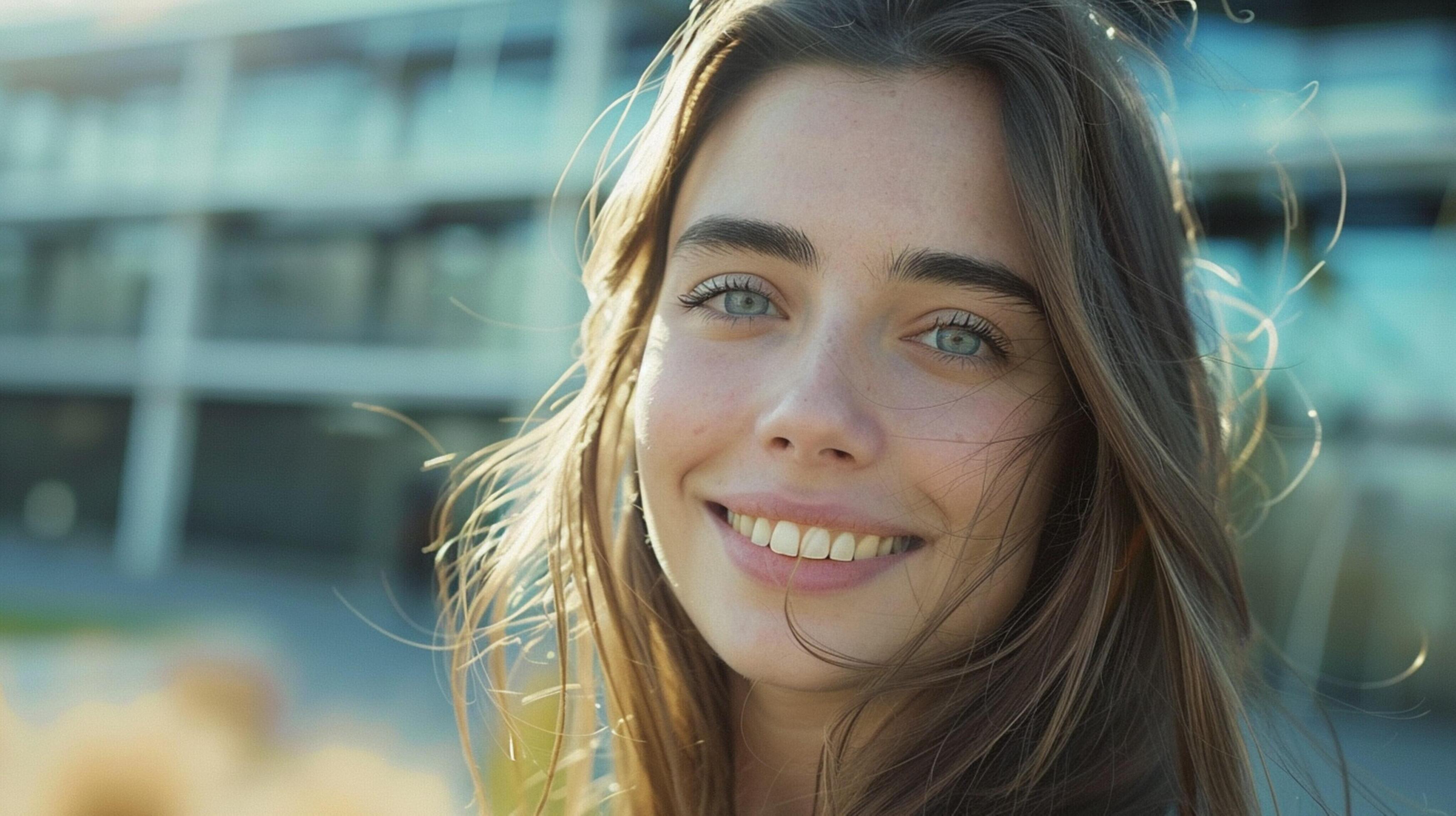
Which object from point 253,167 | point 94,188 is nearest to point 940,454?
point 253,167

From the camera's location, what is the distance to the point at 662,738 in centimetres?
181

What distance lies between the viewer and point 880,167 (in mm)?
1503

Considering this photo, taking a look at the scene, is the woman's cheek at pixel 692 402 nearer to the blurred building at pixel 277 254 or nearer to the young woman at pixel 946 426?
the young woman at pixel 946 426

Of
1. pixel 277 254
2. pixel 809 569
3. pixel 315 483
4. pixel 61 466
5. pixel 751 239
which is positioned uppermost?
pixel 277 254

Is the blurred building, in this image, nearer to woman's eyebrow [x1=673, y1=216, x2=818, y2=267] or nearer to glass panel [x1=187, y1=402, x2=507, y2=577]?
glass panel [x1=187, y1=402, x2=507, y2=577]

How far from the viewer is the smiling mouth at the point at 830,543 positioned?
4.80ft

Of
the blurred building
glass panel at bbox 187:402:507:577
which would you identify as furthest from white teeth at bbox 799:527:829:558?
glass panel at bbox 187:402:507:577

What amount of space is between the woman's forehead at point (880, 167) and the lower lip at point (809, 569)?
1.25 feet

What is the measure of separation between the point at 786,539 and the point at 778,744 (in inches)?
16.3

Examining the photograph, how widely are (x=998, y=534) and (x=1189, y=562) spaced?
245mm

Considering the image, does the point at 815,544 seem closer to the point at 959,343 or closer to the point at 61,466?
the point at 959,343

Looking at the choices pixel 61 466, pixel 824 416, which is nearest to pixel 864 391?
pixel 824 416

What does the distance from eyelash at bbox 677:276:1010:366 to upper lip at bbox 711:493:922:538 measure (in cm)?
22

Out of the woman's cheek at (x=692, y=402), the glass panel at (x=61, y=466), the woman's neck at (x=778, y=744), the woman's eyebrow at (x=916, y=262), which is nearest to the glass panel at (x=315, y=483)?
the glass panel at (x=61, y=466)
